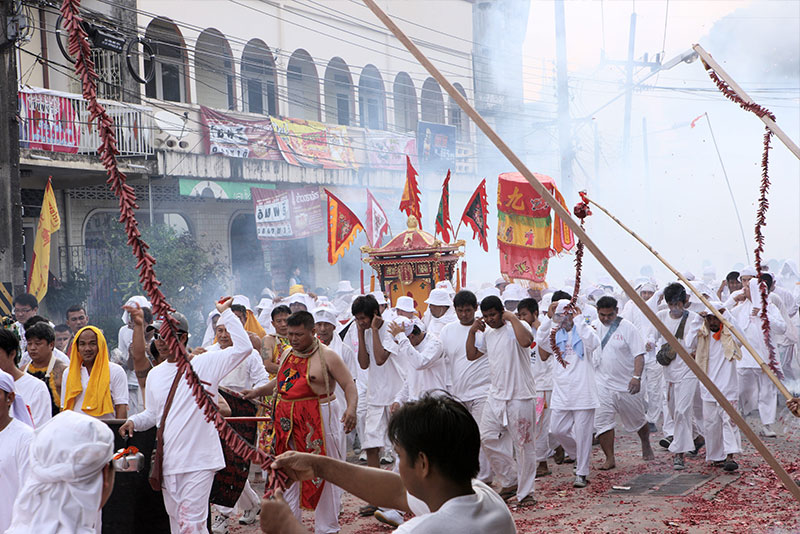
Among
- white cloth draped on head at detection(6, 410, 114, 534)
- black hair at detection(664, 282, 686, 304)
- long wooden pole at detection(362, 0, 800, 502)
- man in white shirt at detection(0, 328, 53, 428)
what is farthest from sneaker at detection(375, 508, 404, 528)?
white cloth draped on head at detection(6, 410, 114, 534)

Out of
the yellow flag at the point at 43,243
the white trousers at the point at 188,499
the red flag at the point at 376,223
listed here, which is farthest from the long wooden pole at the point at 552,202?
the red flag at the point at 376,223

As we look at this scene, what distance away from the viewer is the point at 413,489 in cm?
262

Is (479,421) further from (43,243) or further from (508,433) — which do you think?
(43,243)

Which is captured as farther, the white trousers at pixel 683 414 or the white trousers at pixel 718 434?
the white trousers at pixel 683 414

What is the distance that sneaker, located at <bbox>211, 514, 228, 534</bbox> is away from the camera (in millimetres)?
7571

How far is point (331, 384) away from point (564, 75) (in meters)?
→ 16.1

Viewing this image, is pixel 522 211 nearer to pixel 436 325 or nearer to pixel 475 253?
pixel 436 325

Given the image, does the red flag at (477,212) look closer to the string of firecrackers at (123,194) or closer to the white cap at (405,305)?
the white cap at (405,305)

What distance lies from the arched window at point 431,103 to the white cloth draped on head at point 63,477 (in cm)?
2648

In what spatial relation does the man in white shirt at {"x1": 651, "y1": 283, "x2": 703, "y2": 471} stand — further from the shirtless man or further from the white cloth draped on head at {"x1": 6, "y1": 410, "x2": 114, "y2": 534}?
the white cloth draped on head at {"x1": 6, "y1": 410, "x2": 114, "y2": 534}

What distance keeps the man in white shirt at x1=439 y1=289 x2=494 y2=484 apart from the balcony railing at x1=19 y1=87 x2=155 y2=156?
29.2 ft

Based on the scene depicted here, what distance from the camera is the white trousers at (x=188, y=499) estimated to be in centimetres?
580

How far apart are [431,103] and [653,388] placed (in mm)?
18931

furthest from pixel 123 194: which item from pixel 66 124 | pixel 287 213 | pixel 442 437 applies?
pixel 287 213
